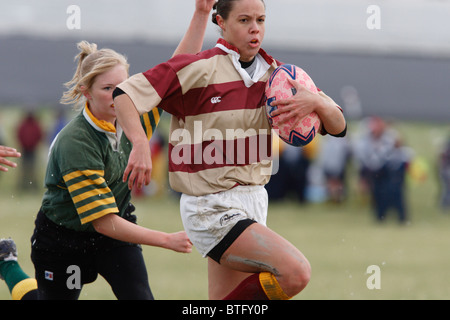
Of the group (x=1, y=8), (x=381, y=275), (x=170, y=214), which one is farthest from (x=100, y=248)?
(x=1, y=8)

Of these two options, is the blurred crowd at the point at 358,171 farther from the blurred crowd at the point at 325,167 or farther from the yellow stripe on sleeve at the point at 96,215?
→ the yellow stripe on sleeve at the point at 96,215

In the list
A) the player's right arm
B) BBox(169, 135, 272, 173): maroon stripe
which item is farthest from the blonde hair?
BBox(169, 135, 272, 173): maroon stripe

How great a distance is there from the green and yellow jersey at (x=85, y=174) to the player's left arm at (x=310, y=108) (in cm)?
114

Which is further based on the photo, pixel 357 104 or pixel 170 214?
pixel 357 104

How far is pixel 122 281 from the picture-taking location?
4.53 m

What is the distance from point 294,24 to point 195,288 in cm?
1342

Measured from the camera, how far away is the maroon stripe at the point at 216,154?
4035 millimetres

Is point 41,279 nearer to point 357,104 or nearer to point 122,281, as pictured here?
point 122,281

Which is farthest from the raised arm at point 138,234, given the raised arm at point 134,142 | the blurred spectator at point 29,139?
the blurred spectator at point 29,139

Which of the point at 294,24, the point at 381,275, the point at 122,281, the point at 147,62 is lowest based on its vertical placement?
the point at 381,275

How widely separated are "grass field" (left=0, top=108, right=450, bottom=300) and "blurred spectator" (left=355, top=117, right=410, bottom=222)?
41 centimetres

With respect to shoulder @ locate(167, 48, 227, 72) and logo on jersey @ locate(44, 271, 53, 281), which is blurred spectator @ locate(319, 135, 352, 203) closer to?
logo on jersey @ locate(44, 271, 53, 281)

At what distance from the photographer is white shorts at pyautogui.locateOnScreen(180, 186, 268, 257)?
397 cm

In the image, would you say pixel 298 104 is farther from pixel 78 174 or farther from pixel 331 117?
pixel 78 174
